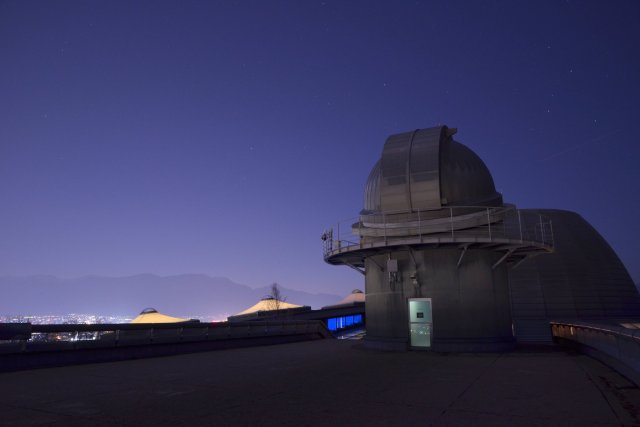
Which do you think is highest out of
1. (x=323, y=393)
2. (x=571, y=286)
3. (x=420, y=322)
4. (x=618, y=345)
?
(x=571, y=286)

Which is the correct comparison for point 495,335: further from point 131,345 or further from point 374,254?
point 131,345

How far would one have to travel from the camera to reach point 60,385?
35.2 ft

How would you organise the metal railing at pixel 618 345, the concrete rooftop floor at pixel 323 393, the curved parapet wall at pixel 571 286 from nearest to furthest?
the concrete rooftop floor at pixel 323 393 → the metal railing at pixel 618 345 → the curved parapet wall at pixel 571 286

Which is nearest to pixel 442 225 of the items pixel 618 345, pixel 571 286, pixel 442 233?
pixel 442 233

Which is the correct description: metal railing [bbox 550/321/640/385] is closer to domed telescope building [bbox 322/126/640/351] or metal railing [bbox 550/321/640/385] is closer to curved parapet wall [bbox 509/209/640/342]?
domed telescope building [bbox 322/126/640/351]

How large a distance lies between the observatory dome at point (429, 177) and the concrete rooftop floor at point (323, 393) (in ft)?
24.9

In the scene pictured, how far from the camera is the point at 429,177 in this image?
796 inches

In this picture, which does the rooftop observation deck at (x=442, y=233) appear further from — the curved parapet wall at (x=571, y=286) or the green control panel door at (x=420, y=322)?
the curved parapet wall at (x=571, y=286)

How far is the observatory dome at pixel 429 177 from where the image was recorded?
20219mm

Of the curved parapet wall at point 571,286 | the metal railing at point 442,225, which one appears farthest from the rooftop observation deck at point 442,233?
the curved parapet wall at point 571,286

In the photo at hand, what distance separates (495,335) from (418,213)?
6487mm

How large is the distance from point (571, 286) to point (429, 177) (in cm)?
2961

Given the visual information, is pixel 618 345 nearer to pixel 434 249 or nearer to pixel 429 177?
pixel 434 249

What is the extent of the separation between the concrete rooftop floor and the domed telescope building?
4.02 metres
